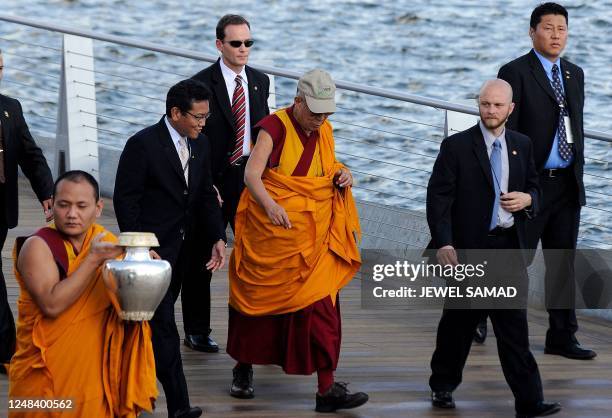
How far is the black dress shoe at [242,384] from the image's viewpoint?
7.18 m

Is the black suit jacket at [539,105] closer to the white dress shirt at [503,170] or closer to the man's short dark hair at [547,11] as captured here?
the man's short dark hair at [547,11]

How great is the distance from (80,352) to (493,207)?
216 cm

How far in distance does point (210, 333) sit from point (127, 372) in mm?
2933

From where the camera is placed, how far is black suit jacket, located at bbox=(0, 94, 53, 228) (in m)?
7.36

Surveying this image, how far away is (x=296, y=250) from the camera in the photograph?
7066 millimetres

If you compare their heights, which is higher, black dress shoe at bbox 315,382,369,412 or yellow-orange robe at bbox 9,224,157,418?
yellow-orange robe at bbox 9,224,157,418

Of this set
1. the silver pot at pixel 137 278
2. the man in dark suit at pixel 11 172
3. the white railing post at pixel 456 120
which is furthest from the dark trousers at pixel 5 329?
the white railing post at pixel 456 120

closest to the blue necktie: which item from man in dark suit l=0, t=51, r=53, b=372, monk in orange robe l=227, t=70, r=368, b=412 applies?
monk in orange robe l=227, t=70, r=368, b=412

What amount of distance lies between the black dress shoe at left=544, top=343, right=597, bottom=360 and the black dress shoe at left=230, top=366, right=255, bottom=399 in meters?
1.70

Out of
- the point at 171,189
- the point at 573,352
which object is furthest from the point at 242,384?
the point at 573,352

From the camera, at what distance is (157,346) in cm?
648

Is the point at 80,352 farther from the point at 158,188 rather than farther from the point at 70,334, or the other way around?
the point at 158,188

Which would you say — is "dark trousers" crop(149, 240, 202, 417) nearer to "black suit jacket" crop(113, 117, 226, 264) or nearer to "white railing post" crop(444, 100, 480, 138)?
"black suit jacket" crop(113, 117, 226, 264)

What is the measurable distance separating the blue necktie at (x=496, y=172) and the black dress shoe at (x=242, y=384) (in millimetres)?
1227
